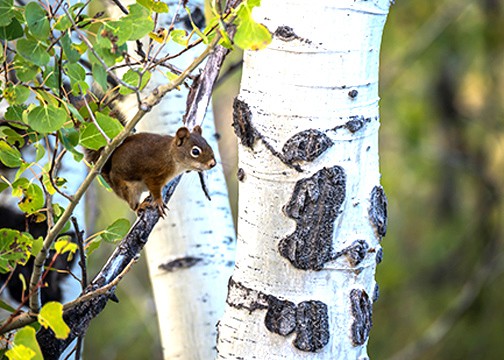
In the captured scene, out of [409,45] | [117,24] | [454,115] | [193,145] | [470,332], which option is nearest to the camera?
[117,24]

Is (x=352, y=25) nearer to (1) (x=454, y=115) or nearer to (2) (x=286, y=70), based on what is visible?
(2) (x=286, y=70)

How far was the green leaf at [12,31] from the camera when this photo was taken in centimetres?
93

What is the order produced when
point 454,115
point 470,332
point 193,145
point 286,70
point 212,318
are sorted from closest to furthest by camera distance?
point 286,70, point 193,145, point 212,318, point 470,332, point 454,115

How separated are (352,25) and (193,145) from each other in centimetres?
57

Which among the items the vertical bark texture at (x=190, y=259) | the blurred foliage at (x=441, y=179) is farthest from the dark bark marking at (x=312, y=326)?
the blurred foliage at (x=441, y=179)

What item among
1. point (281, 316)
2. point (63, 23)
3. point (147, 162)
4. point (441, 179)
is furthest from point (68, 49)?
point (441, 179)

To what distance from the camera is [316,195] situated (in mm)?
969

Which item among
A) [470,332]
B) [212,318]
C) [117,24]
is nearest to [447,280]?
[470,332]

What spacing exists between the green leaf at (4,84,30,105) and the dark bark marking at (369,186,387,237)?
490 millimetres

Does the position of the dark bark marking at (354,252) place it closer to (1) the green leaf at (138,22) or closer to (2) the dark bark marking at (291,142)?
(2) the dark bark marking at (291,142)

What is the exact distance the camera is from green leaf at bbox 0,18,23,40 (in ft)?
3.05

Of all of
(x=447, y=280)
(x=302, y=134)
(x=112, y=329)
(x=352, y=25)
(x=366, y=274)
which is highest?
(x=447, y=280)

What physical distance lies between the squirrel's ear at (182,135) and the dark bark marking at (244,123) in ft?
1.17

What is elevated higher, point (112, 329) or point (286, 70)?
point (112, 329)
